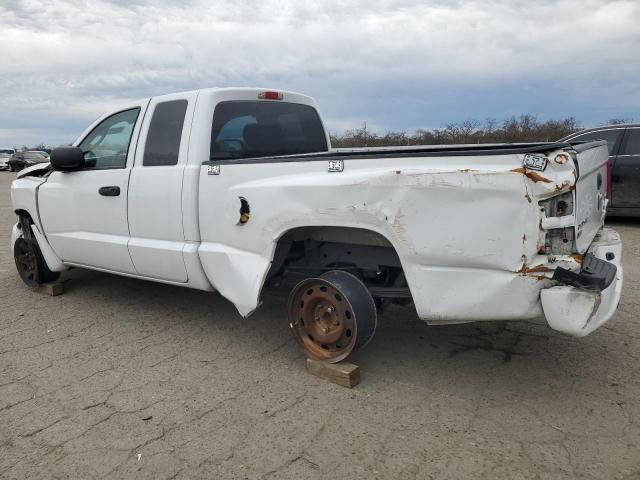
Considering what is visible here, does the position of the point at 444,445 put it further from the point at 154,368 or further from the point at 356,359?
Answer: the point at 154,368

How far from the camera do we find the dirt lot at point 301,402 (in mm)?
2652

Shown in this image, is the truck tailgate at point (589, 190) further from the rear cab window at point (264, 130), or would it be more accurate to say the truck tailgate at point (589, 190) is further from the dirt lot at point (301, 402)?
the rear cab window at point (264, 130)

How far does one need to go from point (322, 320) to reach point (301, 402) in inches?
23.0

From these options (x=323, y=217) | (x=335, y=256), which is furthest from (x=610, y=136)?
(x=323, y=217)

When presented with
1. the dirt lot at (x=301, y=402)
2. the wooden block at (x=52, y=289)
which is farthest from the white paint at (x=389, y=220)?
the wooden block at (x=52, y=289)

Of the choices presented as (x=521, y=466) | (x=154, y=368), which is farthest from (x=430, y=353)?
(x=154, y=368)

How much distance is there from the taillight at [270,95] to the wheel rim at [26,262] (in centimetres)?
307

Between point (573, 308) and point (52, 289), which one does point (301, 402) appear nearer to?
point (573, 308)

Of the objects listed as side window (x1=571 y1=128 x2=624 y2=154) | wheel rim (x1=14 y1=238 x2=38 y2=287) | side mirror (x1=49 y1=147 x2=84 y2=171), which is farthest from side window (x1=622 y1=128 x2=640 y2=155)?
wheel rim (x1=14 y1=238 x2=38 y2=287)

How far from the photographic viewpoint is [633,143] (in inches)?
350

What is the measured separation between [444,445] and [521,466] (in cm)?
37

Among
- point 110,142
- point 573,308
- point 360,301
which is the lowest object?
point 360,301

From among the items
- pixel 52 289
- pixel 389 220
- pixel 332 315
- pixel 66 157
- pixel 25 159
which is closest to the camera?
pixel 389 220

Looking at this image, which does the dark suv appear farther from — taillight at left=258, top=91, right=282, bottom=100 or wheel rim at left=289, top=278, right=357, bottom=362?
wheel rim at left=289, top=278, right=357, bottom=362
